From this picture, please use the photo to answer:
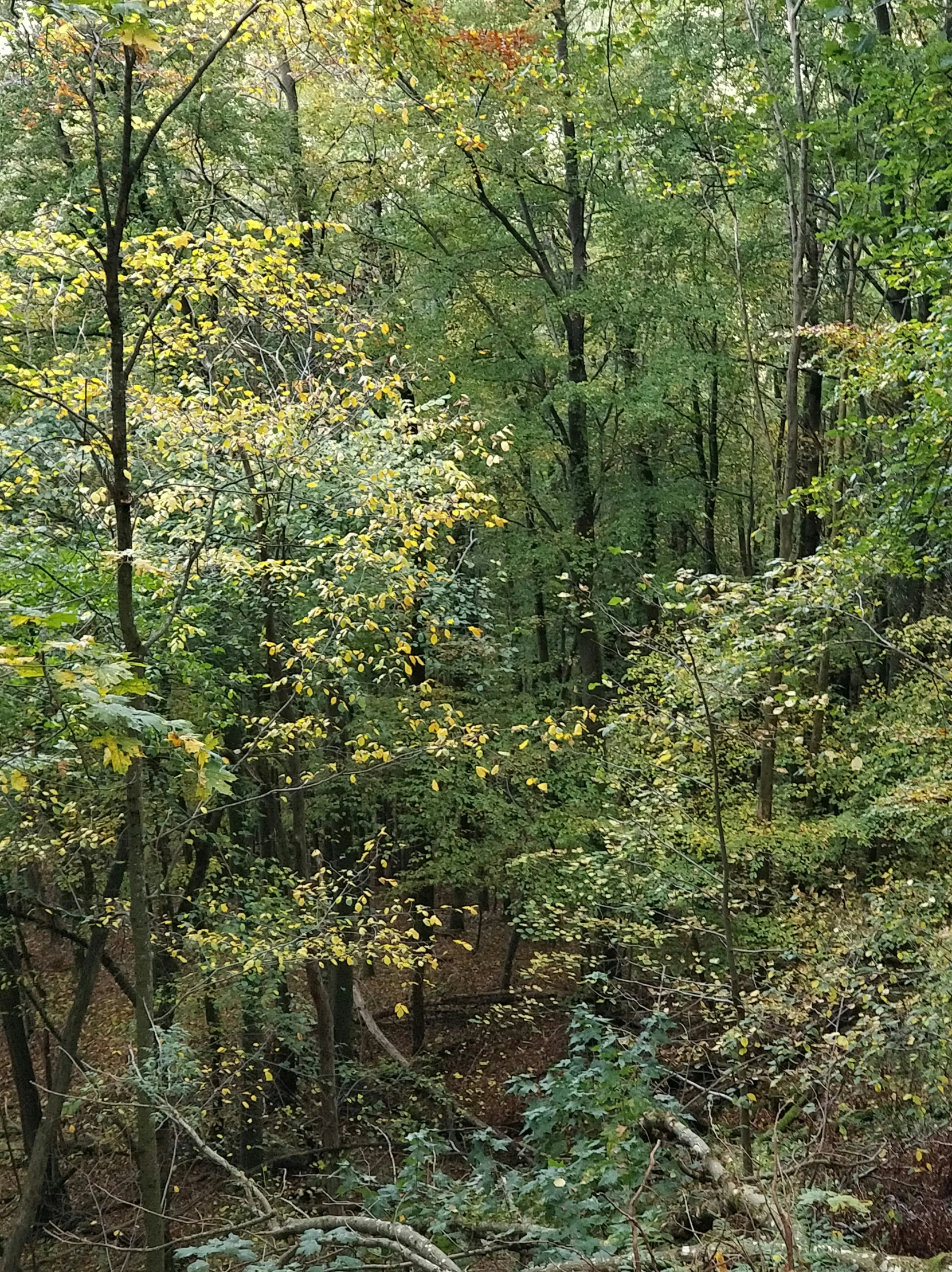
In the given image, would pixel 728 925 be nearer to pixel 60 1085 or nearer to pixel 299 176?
pixel 60 1085

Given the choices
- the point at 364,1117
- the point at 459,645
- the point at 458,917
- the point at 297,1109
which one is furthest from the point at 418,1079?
the point at 458,917

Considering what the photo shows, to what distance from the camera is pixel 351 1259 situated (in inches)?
179

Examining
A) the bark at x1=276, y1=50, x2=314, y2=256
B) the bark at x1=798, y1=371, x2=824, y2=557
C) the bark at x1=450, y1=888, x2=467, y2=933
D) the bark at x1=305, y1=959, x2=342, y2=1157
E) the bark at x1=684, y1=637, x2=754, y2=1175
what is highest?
Answer: the bark at x1=276, y1=50, x2=314, y2=256

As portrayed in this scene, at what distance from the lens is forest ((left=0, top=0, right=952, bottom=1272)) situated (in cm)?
499

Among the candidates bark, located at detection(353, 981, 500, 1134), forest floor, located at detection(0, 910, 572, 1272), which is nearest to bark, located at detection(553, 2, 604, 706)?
forest floor, located at detection(0, 910, 572, 1272)

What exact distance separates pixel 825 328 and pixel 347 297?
6.20m

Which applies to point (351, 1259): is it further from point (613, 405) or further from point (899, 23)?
point (899, 23)

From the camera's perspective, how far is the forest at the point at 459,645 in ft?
16.4

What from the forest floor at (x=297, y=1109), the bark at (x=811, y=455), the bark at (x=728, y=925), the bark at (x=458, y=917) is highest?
the bark at (x=811, y=455)

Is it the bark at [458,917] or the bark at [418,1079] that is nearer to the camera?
the bark at [418,1079]

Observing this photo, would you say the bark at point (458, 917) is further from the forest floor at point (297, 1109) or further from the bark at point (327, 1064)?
the bark at point (327, 1064)

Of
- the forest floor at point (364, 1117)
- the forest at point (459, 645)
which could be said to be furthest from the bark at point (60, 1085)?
the forest floor at point (364, 1117)

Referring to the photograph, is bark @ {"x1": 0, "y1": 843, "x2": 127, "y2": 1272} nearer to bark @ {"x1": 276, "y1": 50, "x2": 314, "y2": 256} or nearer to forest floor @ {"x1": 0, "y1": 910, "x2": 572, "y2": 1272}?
forest floor @ {"x1": 0, "y1": 910, "x2": 572, "y2": 1272}

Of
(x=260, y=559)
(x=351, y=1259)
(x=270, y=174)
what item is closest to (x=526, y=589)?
(x=270, y=174)
